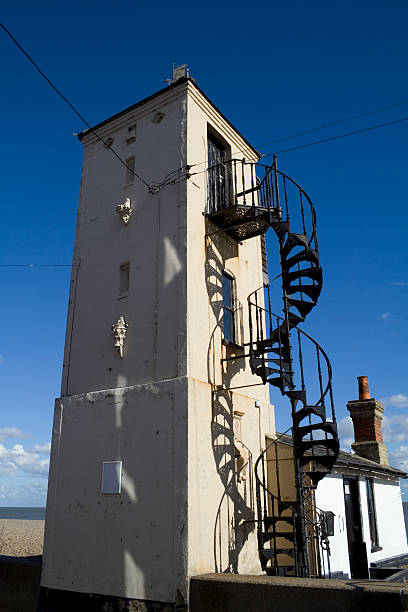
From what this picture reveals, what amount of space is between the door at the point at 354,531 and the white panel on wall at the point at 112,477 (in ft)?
21.9

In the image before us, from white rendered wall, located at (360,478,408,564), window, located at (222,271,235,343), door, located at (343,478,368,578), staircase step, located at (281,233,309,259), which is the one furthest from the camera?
white rendered wall, located at (360,478,408,564)

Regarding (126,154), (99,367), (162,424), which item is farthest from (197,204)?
(162,424)

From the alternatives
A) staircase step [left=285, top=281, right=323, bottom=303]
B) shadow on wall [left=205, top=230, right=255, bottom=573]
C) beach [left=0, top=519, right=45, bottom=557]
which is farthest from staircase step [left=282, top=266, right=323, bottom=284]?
beach [left=0, top=519, right=45, bottom=557]

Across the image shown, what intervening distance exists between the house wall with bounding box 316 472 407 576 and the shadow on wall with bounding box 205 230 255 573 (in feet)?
7.43

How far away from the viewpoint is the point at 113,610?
834cm

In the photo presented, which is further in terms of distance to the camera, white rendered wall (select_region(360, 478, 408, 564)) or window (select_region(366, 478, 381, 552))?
window (select_region(366, 478, 381, 552))

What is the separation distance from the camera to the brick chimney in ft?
56.7

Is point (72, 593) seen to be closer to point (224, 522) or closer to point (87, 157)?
point (224, 522)

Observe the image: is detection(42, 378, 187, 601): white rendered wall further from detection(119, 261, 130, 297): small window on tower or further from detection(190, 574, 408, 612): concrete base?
detection(119, 261, 130, 297): small window on tower

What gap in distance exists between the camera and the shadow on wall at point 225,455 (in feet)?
28.7

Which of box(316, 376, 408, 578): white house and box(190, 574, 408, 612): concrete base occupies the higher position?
box(316, 376, 408, 578): white house

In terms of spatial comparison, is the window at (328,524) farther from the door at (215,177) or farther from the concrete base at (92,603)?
the door at (215,177)

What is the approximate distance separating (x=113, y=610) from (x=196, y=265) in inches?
242

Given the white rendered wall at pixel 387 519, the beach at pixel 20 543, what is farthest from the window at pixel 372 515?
the beach at pixel 20 543
